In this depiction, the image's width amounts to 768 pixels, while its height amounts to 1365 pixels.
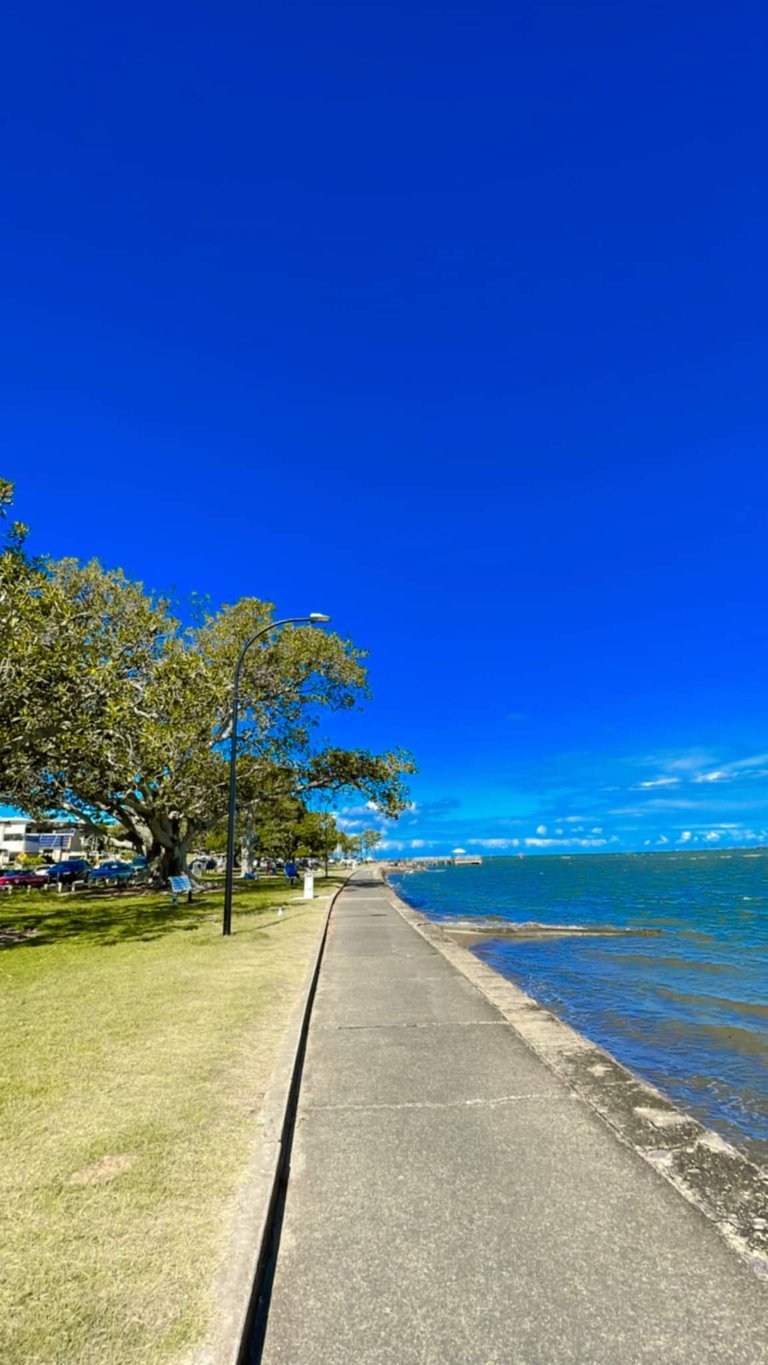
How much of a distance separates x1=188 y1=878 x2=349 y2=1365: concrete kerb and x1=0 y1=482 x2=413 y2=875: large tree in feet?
38.2

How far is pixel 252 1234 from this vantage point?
3432 mm

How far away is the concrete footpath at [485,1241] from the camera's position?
286cm

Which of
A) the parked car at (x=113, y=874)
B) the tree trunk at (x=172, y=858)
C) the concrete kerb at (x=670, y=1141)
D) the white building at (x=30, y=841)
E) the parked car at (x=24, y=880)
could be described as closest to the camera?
the concrete kerb at (x=670, y=1141)

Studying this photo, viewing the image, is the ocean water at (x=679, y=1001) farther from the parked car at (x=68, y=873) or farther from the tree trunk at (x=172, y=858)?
the parked car at (x=68, y=873)

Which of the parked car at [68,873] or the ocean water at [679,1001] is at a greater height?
the parked car at [68,873]

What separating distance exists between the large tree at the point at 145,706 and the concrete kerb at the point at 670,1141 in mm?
12475

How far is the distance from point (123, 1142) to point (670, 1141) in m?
3.75

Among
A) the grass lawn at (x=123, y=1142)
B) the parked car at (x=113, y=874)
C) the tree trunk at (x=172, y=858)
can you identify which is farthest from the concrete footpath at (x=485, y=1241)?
the parked car at (x=113, y=874)

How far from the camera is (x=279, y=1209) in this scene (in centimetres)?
395

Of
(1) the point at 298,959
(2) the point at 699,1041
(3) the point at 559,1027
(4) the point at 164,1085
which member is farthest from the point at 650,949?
(4) the point at 164,1085

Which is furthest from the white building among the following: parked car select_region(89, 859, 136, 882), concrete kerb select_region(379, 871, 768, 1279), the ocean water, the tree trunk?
concrete kerb select_region(379, 871, 768, 1279)

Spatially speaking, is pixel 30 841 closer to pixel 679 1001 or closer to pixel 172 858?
pixel 172 858

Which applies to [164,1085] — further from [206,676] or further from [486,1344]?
[206,676]

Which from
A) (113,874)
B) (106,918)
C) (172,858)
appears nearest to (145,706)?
(106,918)
